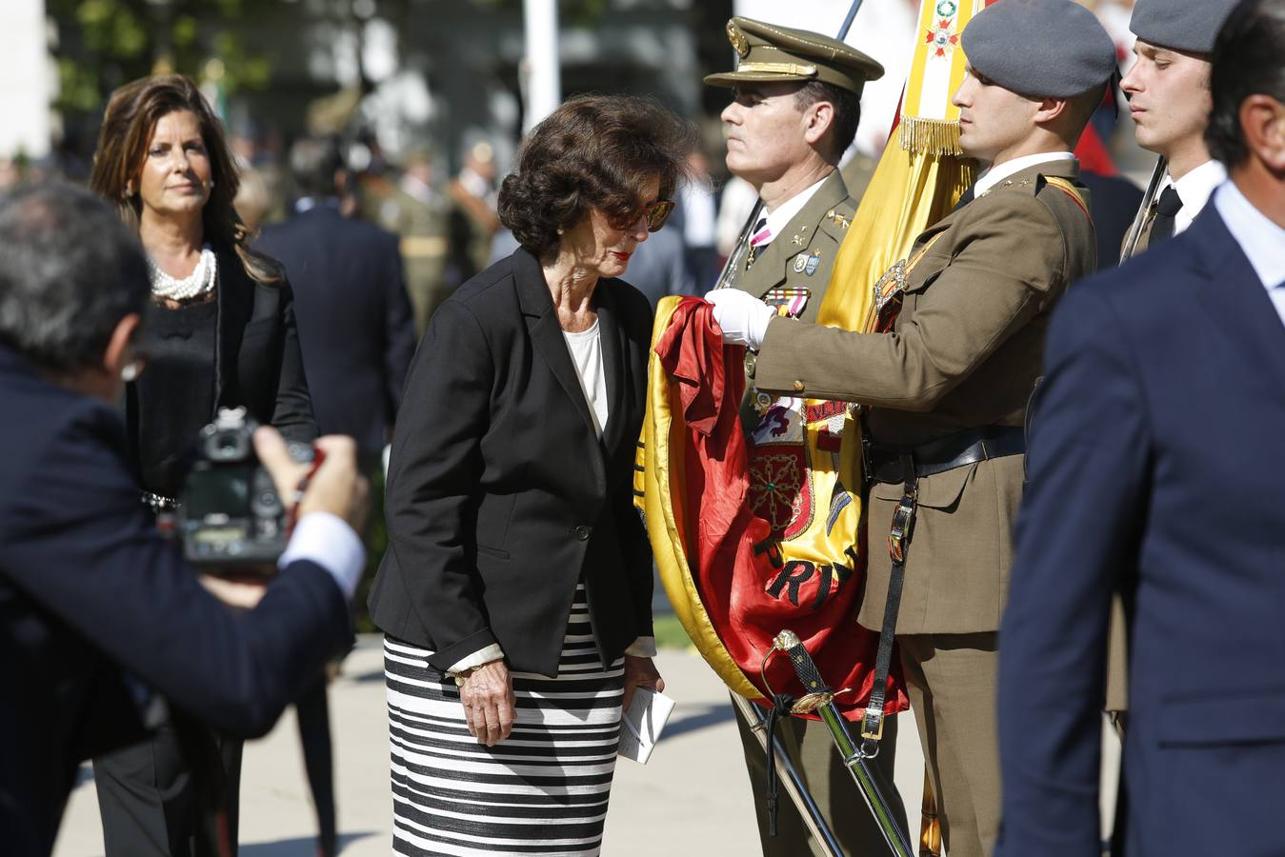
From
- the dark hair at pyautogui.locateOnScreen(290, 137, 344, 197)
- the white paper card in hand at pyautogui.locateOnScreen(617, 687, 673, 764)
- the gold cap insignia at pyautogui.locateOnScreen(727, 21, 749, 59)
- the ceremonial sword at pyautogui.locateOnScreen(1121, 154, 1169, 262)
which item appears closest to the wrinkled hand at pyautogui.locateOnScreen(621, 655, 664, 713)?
the white paper card in hand at pyautogui.locateOnScreen(617, 687, 673, 764)

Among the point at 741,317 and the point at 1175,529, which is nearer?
the point at 1175,529

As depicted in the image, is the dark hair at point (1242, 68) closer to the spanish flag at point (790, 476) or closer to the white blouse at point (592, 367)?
the spanish flag at point (790, 476)

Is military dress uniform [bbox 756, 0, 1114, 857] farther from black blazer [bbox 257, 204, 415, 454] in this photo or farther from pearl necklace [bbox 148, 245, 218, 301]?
black blazer [bbox 257, 204, 415, 454]

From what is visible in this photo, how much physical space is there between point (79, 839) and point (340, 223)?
2606mm

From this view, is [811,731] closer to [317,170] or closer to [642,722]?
[642,722]

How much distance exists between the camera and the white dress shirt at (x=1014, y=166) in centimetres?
359

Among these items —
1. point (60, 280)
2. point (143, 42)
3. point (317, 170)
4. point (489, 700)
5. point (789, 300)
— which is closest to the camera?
point (60, 280)

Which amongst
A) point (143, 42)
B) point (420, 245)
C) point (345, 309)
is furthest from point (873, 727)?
point (143, 42)

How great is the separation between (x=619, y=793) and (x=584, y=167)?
9.69 ft

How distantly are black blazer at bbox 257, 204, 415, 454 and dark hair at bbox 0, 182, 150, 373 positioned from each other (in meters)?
4.68

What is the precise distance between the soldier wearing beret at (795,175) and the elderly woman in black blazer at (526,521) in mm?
443

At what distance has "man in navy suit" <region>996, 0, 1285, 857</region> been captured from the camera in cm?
199

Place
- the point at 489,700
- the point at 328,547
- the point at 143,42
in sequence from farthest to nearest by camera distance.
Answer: the point at 143,42
the point at 489,700
the point at 328,547

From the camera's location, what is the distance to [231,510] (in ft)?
7.63
